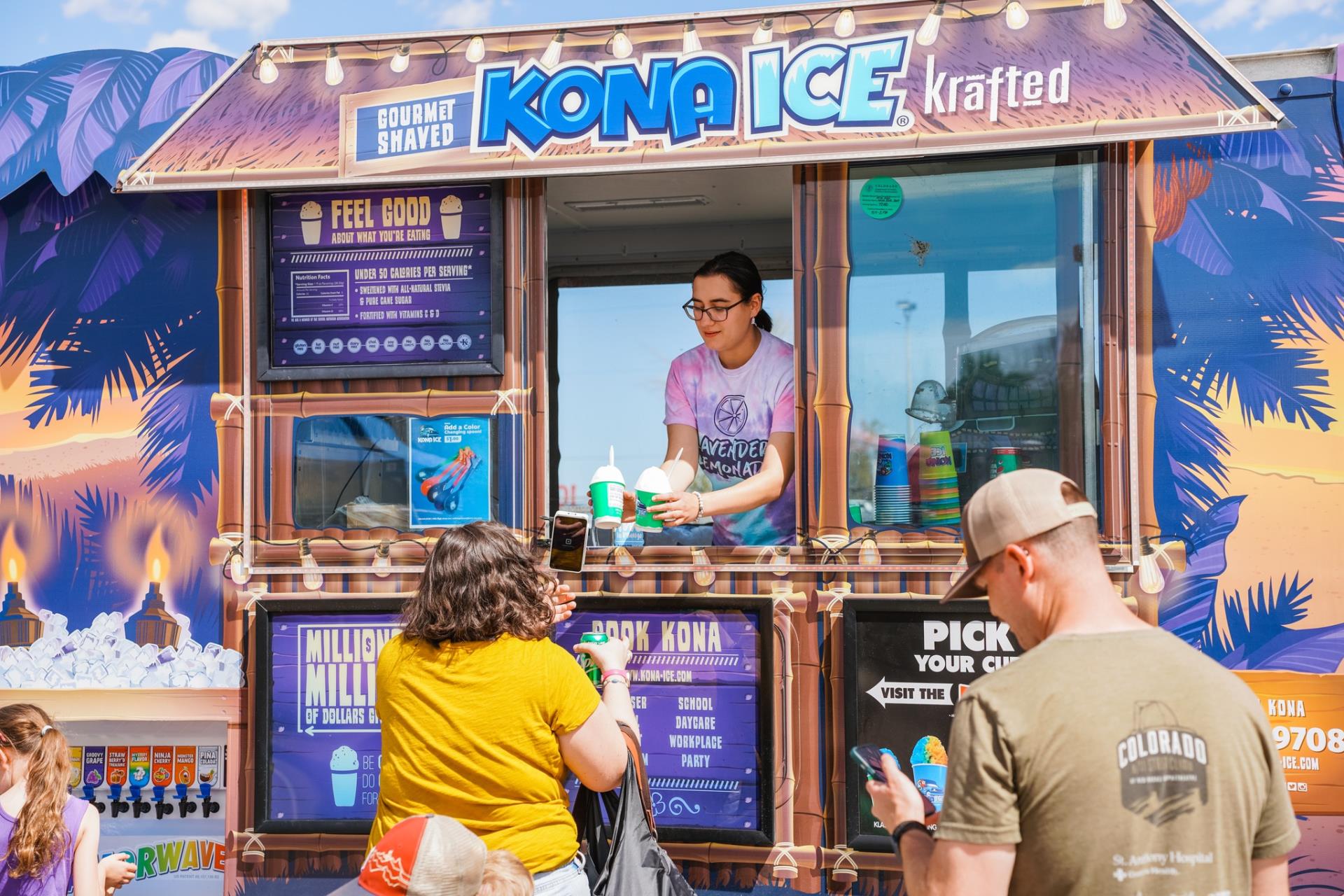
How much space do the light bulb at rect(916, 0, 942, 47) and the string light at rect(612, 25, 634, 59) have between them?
102 centimetres

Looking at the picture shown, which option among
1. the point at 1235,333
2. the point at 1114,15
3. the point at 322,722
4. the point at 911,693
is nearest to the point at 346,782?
the point at 322,722

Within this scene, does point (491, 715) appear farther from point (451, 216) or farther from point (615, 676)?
point (451, 216)

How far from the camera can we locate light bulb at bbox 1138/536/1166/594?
3.77m

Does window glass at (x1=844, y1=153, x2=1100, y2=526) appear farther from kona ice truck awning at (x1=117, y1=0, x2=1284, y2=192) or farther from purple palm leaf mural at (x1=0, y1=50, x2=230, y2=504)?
purple palm leaf mural at (x1=0, y1=50, x2=230, y2=504)

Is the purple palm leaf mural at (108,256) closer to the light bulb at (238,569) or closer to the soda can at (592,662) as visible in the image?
the light bulb at (238,569)

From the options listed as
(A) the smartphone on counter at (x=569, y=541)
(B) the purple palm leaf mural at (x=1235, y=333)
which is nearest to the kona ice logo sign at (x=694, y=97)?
(B) the purple palm leaf mural at (x=1235, y=333)

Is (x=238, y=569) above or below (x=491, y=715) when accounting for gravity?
above

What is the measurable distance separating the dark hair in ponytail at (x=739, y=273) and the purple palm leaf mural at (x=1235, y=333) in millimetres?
1522

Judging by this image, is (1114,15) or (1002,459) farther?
(1002,459)

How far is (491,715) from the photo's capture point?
2.48 m

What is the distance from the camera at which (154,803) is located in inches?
173

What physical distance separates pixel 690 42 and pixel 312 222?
163cm

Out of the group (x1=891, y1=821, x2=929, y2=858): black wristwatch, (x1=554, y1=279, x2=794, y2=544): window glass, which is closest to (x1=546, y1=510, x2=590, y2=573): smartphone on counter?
(x1=554, y1=279, x2=794, y2=544): window glass

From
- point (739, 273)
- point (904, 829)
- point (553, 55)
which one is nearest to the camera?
point (904, 829)
